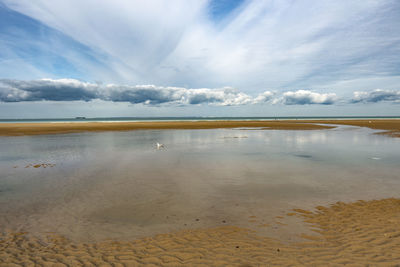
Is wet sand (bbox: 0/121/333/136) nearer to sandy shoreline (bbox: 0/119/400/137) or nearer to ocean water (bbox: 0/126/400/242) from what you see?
sandy shoreline (bbox: 0/119/400/137)

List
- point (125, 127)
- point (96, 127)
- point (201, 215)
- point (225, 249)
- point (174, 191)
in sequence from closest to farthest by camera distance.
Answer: point (225, 249) < point (201, 215) < point (174, 191) < point (96, 127) < point (125, 127)

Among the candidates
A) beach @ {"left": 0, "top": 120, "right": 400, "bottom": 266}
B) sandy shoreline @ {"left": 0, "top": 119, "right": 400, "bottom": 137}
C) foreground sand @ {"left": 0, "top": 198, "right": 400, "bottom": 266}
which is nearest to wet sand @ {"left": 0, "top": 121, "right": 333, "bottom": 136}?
sandy shoreline @ {"left": 0, "top": 119, "right": 400, "bottom": 137}

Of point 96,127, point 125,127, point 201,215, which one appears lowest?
point 201,215

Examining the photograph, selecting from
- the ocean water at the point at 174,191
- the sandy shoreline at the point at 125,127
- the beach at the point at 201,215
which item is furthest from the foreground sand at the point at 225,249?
the sandy shoreline at the point at 125,127

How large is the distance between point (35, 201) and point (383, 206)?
15.2 metres

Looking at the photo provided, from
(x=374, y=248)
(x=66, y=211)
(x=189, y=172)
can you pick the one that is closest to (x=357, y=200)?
(x=374, y=248)

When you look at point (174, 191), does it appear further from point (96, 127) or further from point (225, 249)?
point (96, 127)

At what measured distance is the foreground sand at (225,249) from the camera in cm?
559

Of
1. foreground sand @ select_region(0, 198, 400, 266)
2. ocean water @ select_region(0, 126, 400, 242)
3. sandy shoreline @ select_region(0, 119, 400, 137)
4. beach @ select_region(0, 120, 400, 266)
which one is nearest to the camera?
foreground sand @ select_region(0, 198, 400, 266)

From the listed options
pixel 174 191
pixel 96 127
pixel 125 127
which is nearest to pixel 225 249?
pixel 174 191

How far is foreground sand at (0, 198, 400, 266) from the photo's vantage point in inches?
220

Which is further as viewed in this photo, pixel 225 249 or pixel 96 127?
pixel 96 127

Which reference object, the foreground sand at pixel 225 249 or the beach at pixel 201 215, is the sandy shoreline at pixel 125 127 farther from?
the foreground sand at pixel 225 249

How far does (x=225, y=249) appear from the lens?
20.2ft
